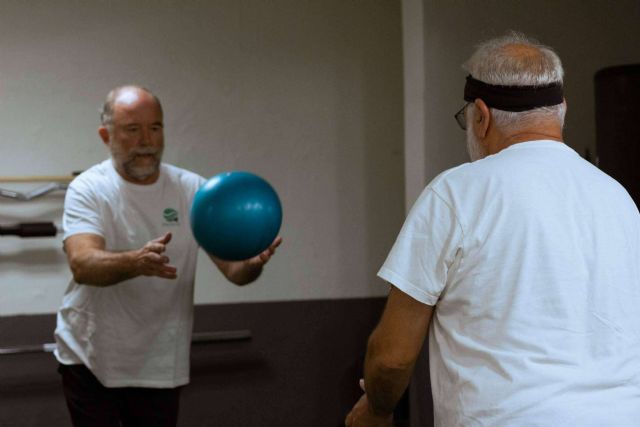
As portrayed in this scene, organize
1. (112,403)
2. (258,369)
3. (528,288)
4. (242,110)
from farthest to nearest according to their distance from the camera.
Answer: (242,110) → (258,369) → (112,403) → (528,288)

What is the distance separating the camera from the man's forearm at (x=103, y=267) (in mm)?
2209

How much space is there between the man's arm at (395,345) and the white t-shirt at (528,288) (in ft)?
0.12

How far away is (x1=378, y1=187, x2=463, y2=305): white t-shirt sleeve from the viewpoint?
4.50 ft

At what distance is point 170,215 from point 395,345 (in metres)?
1.30

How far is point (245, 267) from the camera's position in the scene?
8.11 feet

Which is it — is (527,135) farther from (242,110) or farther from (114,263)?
(242,110)

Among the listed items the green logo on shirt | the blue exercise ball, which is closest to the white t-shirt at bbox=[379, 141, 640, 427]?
the blue exercise ball

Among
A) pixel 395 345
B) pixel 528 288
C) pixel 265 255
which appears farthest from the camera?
pixel 265 255

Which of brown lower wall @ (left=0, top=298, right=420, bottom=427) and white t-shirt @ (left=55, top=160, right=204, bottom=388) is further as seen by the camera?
brown lower wall @ (left=0, top=298, right=420, bottom=427)

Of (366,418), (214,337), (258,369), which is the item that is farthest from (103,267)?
(214,337)

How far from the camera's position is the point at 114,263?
87.4 inches

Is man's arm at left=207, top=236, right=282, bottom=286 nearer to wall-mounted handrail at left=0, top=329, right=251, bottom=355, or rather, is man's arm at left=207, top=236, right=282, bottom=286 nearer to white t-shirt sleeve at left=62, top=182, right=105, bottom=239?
white t-shirt sleeve at left=62, top=182, right=105, bottom=239

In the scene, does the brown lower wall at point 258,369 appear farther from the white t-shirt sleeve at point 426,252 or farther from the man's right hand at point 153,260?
the white t-shirt sleeve at point 426,252

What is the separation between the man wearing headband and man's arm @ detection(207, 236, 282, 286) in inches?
37.6
